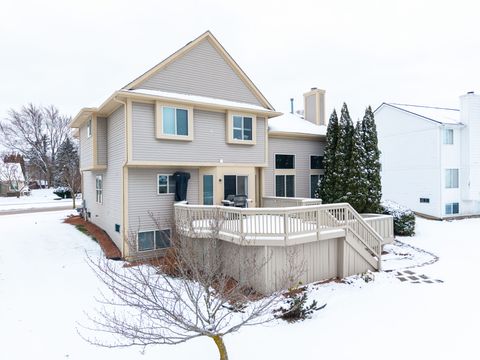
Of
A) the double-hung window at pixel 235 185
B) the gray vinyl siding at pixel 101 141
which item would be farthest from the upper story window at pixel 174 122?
the gray vinyl siding at pixel 101 141

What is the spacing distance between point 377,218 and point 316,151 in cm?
668

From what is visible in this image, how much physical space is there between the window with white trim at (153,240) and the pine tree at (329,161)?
29.4 feet

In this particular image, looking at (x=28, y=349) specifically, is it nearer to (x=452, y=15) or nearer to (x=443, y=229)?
(x=443, y=229)

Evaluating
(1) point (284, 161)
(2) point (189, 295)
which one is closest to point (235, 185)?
(1) point (284, 161)

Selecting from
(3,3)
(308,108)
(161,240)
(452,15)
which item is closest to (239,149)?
(161,240)

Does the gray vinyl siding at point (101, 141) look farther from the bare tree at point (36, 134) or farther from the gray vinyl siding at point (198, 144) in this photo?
the bare tree at point (36, 134)

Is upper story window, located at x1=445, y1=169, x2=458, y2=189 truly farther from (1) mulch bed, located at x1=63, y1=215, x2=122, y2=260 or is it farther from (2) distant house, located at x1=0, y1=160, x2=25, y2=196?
(2) distant house, located at x1=0, y1=160, x2=25, y2=196

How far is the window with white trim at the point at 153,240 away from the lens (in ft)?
37.5

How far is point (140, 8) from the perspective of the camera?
15016mm

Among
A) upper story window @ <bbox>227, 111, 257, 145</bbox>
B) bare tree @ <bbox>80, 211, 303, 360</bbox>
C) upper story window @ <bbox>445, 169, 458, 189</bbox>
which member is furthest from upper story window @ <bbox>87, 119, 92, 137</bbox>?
upper story window @ <bbox>445, 169, 458, 189</bbox>

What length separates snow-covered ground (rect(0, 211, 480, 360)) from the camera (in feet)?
18.7

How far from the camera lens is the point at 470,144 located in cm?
2033

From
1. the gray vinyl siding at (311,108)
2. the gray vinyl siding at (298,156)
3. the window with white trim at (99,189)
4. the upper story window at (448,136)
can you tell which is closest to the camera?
the window with white trim at (99,189)

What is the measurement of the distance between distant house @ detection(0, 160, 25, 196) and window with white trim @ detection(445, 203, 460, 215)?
47.0 meters
